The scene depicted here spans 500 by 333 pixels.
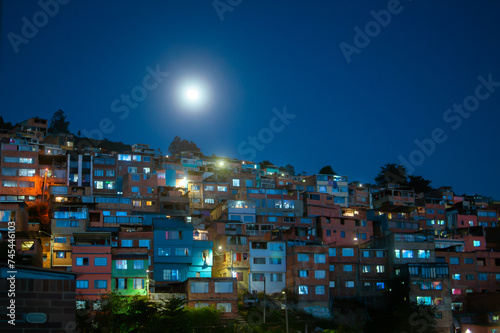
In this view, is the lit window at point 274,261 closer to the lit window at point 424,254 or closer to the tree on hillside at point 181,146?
the lit window at point 424,254

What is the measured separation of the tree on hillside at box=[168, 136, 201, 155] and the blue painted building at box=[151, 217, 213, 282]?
6416 centimetres

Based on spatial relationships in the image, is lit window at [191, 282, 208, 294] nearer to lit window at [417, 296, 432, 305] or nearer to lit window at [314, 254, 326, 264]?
lit window at [314, 254, 326, 264]

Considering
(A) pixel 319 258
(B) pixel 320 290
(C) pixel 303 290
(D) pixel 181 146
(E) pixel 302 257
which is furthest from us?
(D) pixel 181 146

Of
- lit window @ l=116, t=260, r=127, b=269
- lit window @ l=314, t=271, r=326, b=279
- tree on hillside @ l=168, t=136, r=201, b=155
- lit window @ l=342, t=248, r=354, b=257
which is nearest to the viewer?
lit window @ l=116, t=260, r=127, b=269

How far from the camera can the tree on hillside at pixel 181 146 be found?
107m

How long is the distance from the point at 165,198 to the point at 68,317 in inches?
1780

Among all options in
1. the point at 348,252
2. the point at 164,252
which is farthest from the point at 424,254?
the point at 164,252

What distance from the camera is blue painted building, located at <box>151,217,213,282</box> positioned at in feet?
133

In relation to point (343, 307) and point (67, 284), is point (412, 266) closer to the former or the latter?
point (343, 307)

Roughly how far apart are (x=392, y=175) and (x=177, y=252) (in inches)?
2050

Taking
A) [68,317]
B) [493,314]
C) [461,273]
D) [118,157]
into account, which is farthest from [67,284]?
[118,157]

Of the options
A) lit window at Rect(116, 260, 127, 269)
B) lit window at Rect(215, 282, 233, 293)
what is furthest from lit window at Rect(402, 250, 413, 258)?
lit window at Rect(116, 260, 127, 269)

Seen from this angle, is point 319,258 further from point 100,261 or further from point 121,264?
point 100,261

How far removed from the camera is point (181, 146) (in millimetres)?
108625
